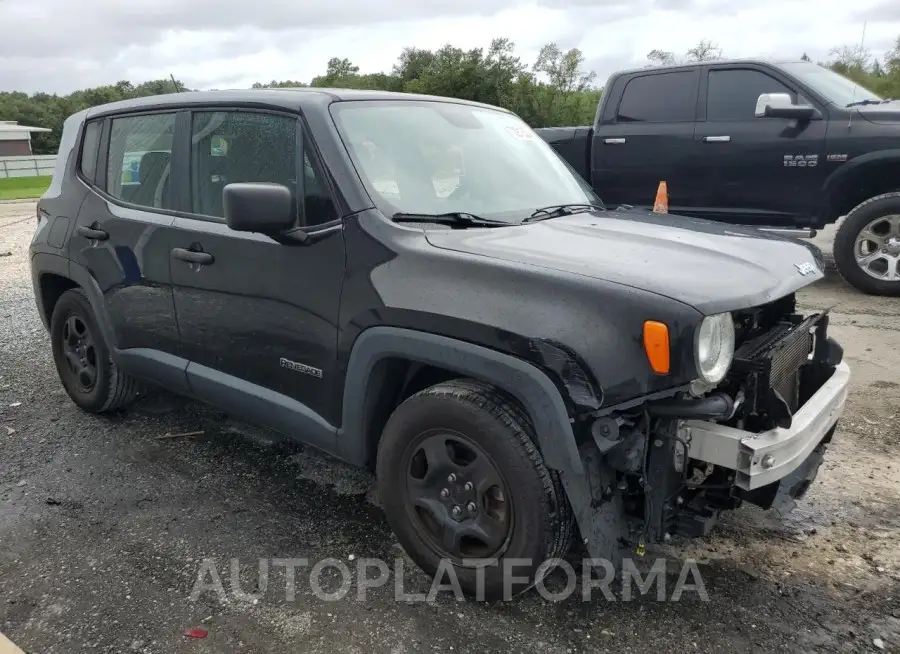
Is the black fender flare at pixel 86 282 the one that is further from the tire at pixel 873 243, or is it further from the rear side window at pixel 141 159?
the tire at pixel 873 243

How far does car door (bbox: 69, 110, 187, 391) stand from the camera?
3730 millimetres

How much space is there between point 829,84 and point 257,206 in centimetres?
656

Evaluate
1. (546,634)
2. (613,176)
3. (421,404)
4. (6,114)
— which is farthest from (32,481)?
(6,114)

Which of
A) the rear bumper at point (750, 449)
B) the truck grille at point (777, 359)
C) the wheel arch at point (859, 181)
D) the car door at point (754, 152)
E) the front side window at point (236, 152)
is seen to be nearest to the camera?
the rear bumper at point (750, 449)

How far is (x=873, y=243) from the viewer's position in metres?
6.90

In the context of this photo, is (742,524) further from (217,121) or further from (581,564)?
(217,121)

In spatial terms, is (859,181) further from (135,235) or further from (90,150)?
(90,150)

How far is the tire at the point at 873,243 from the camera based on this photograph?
6746 mm

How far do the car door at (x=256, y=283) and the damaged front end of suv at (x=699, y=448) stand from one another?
1171 mm

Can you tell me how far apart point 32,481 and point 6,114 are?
3855 inches

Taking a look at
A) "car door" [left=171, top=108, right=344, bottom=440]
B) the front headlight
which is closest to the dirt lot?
"car door" [left=171, top=108, right=344, bottom=440]

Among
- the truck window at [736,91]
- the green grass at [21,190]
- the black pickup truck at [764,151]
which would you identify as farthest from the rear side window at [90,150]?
the green grass at [21,190]

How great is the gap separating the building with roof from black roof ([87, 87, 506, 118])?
248ft

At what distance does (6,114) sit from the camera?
85188 millimetres
